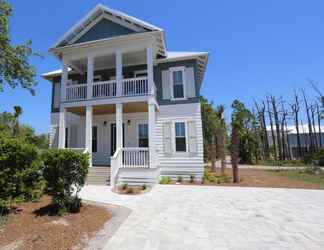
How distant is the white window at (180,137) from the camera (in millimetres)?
12289

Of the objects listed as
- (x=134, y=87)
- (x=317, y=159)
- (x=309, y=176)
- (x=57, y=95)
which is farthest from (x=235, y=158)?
(x=317, y=159)

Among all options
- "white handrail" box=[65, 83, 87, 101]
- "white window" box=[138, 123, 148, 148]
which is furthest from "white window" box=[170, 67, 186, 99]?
"white handrail" box=[65, 83, 87, 101]

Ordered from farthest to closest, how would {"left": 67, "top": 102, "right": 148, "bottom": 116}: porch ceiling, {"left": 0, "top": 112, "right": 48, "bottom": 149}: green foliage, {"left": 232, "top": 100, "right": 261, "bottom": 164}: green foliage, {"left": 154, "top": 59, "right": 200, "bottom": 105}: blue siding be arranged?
{"left": 232, "top": 100, "right": 261, "bottom": 164}: green foliage
{"left": 154, "top": 59, "right": 200, "bottom": 105}: blue siding
{"left": 67, "top": 102, "right": 148, "bottom": 116}: porch ceiling
{"left": 0, "top": 112, "right": 48, "bottom": 149}: green foliage

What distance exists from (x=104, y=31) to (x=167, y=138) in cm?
794

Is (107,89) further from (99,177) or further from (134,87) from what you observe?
(99,177)

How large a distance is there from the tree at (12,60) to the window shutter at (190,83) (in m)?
10.3

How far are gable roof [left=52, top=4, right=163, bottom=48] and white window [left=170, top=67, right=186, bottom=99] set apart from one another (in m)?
3.21

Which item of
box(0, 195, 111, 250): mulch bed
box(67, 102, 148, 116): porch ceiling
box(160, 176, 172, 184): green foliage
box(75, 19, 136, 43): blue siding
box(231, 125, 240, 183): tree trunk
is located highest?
box(75, 19, 136, 43): blue siding

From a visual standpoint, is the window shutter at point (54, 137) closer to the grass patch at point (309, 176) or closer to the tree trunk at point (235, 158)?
the tree trunk at point (235, 158)

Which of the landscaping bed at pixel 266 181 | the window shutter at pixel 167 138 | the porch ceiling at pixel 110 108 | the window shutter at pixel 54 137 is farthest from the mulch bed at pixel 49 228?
the window shutter at pixel 54 137

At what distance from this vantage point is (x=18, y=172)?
213 inches

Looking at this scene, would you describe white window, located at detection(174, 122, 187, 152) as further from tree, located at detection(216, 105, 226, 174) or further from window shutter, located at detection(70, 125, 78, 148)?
window shutter, located at detection(70, 125, 78, 148)

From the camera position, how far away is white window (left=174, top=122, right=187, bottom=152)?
40.3ft

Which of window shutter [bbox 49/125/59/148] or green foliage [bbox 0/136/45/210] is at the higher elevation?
window shutter [bbox 49/125/59/148]
